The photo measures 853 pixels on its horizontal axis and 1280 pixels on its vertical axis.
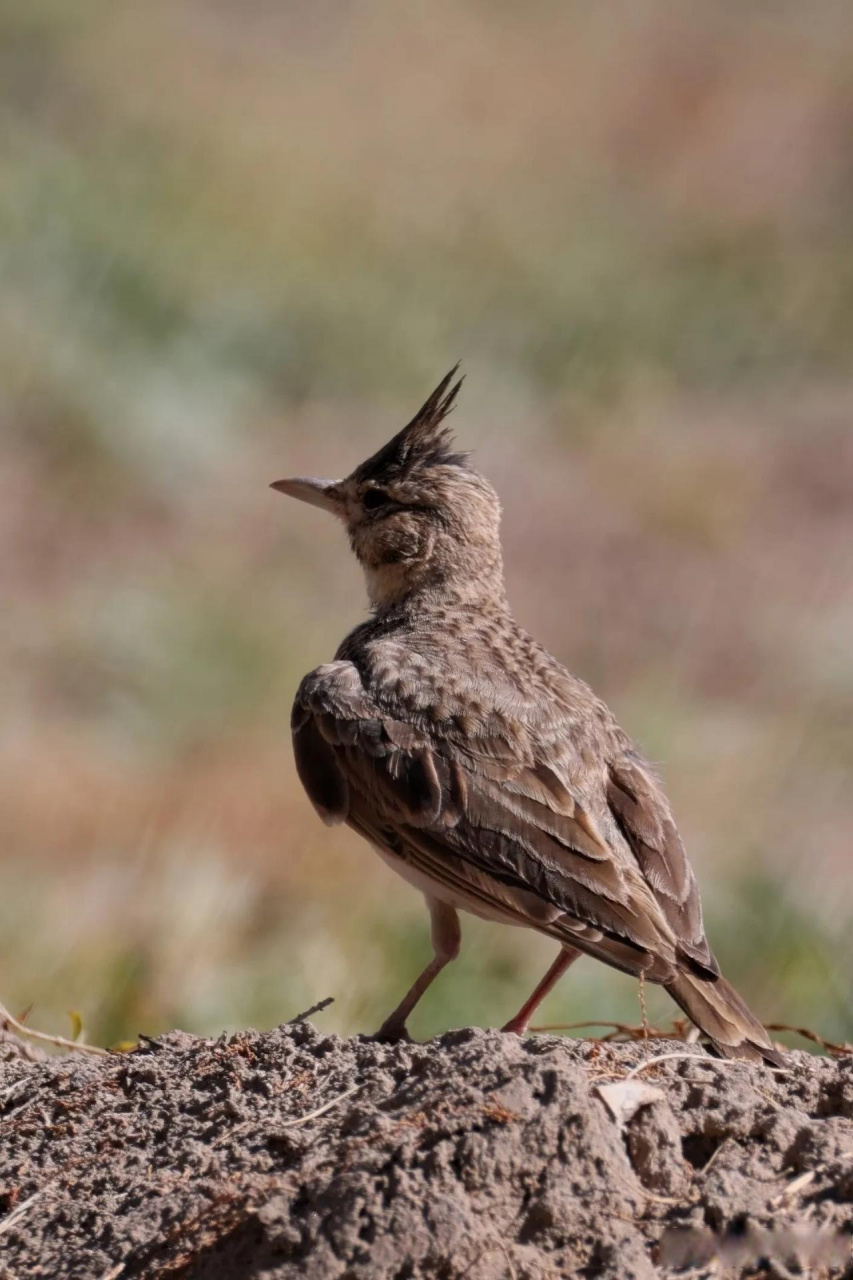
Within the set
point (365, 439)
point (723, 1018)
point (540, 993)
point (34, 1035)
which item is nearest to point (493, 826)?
point (540, 993)

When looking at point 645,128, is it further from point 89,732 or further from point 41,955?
point 41,955

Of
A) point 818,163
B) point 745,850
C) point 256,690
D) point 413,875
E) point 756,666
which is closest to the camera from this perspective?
point 413,875

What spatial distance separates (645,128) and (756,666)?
9.29 meters

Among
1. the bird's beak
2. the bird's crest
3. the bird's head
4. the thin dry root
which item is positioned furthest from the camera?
the bird's beak

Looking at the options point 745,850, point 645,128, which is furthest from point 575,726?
point 645,128

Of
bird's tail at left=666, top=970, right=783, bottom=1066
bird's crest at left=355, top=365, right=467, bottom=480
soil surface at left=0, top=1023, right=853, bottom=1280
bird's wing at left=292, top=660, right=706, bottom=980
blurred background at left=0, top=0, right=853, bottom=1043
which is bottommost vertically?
soil surface at left=0, top=1023, right=853, bottom=1280

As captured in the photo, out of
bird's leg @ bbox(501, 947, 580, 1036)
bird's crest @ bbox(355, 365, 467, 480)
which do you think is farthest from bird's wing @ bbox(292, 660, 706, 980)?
bird's crest @ bbox(355, 365, 467, 480)

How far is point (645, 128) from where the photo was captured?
19453mm

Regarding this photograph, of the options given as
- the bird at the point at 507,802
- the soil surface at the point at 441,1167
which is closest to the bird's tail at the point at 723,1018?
the bird at the point at 507,802

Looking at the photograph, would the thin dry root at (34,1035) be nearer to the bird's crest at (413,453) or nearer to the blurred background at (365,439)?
the blurred background at (365,439)

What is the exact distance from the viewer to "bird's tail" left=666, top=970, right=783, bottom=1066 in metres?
4.56

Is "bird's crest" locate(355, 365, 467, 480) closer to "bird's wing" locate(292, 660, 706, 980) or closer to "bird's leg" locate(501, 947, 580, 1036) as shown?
"bird's wing" locate(292, 660, 706, 980)

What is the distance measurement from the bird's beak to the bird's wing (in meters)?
1.27

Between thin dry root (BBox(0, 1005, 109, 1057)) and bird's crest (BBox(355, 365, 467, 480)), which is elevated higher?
bird's crest (BBox(355, 365, 467, 480))
